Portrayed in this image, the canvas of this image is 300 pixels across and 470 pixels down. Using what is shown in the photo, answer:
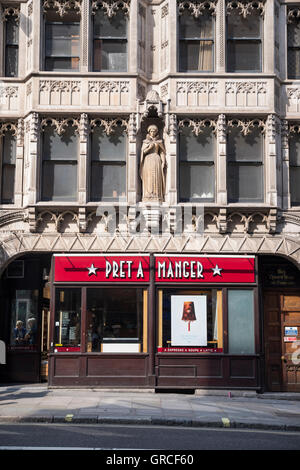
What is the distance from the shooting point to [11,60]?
19312 mm

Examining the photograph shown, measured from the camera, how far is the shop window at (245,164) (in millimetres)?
18531

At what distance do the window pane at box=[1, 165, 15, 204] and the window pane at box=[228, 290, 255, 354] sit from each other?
705cm

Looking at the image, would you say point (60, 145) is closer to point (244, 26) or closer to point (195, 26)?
point (195, 26)

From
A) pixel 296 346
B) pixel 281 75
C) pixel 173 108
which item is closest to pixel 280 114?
pixel 281 75

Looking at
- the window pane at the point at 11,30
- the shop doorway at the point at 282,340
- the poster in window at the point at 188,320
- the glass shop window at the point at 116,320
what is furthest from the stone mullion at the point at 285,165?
the window pane at the point at 11,30

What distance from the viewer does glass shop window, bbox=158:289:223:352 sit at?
17766 mm

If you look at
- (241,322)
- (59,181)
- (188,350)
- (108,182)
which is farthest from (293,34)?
(188,350)

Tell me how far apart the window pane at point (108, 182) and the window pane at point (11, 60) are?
3.95 m

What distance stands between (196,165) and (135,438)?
9.30m

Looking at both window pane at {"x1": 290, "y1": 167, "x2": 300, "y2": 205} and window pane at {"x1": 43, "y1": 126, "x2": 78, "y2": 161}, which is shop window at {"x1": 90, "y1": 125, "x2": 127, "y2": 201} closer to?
window pane at {"x1": 43, "y1": 126, "x2": 78, "y2": 161}

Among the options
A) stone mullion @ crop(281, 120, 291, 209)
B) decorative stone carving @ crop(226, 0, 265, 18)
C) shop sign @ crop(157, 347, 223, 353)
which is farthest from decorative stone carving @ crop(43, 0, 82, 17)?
shop sign @ crop(157, 347, 223, 353)

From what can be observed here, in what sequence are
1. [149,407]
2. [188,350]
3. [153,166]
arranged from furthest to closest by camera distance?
[153,166] → [188,350] → [149,407]

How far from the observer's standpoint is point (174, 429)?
12773mm

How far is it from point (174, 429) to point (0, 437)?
3535 millimetres
